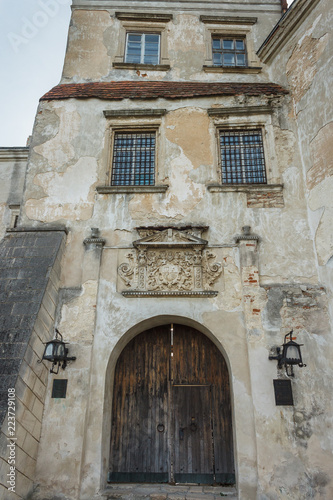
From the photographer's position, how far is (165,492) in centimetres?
656

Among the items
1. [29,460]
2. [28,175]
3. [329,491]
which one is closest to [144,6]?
[28,175]

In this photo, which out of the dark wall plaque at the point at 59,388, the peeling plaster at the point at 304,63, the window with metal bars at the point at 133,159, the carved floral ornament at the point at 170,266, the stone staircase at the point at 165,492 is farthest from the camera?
the window with metal bars at the point at 133,159

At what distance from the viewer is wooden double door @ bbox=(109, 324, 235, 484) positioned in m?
7.11

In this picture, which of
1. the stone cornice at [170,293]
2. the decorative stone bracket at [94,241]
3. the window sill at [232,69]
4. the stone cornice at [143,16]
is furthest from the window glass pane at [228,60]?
the stone cornice at [170,293]

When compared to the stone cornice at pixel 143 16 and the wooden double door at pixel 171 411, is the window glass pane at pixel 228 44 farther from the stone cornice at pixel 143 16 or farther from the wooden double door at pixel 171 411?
the wooden double door at pixel 171 411

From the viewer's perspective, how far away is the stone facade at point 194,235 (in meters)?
6.56

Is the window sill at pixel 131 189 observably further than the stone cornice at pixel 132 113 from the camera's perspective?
No

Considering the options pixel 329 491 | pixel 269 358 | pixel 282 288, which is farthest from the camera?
pixel 282 288

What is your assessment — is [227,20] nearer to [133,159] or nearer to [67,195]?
[133,159]

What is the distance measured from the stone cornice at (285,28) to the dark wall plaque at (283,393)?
7827mm

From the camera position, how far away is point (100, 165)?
29.0ft

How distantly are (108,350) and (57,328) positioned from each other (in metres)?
1.03

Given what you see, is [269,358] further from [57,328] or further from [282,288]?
[57,328]

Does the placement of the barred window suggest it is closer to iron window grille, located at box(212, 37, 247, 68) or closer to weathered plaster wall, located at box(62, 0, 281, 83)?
weathered plaster wall, located at box(62, 0, 281, 83)
